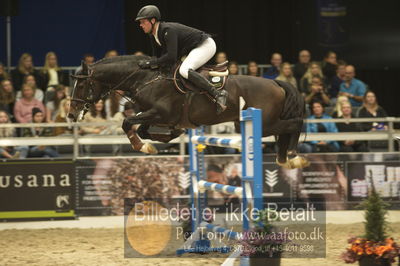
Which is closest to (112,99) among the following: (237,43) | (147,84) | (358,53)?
(147,84)

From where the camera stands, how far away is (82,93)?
23.6 ft

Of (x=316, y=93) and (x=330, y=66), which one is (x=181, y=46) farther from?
(x=330, y=66)

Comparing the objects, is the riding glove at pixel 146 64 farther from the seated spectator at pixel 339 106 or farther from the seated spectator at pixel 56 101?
the seated spectator at pixel 339 106

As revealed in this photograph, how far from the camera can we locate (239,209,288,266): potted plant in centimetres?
532

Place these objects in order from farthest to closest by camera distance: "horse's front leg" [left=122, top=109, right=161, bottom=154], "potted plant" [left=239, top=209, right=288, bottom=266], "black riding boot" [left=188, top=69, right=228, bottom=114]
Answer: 1. "black riding boot" [left=188, top=69, right=228, bottom=114]
2. "horse's front leg" [left=122, top=109, right=161, bottom=154]
3. "potted plant" [left=239, top=209, right=288, bottom=266]

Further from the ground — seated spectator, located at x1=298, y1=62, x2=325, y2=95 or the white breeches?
seated spectator, located at x1=298, y1=62, x2=325, y2=95

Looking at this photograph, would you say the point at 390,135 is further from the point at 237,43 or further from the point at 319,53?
the point at 237,43

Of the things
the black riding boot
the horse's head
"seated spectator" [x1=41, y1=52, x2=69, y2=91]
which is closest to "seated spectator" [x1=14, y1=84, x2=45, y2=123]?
"seated spectator" [x1=41, y1=52, x2=69, y2=91]

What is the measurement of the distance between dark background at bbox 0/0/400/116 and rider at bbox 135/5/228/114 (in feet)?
18.7

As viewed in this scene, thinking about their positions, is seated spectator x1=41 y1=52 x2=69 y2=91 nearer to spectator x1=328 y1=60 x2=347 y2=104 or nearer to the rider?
the rider

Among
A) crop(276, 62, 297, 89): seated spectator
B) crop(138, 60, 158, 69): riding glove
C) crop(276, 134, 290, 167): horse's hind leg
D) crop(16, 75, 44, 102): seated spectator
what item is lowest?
crop(276, 134, 290, 167): horse's hind leg

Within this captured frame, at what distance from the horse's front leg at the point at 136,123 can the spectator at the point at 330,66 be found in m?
4.93

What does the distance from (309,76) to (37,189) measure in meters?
4.40

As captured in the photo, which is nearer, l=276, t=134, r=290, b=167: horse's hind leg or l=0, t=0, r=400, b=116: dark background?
l=276, t=134, r=290, b=167: horse's hind leg
